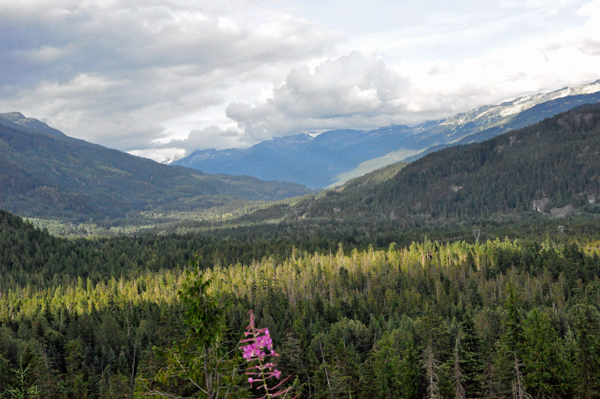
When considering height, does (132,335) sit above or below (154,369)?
below

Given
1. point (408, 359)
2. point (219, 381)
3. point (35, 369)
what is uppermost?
point (219, 381)

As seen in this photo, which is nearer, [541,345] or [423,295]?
[541,345]

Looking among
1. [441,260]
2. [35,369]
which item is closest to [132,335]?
[35,369]

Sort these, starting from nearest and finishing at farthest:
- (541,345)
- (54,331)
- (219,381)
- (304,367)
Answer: (219,381) → (541,345) → (304,367) → (54,331)

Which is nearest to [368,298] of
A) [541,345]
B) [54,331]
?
Result: [541,345]

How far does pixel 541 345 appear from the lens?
76.4 metres

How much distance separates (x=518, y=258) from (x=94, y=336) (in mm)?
155876

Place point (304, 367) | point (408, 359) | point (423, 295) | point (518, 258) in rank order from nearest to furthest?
point (408, 359) < point (304, 367) < point (423, 295) < point (518, 258)

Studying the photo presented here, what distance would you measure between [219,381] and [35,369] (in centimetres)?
7919

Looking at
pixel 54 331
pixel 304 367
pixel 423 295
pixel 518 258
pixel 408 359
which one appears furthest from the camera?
pixel 518 258

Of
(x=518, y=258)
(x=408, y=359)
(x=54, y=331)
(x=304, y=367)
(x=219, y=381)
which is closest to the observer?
(x=219, y=381)

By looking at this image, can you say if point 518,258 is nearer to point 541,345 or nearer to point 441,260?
point 441,260

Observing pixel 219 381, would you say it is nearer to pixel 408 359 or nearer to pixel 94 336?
pixel 408 359

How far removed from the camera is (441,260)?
199500mm
